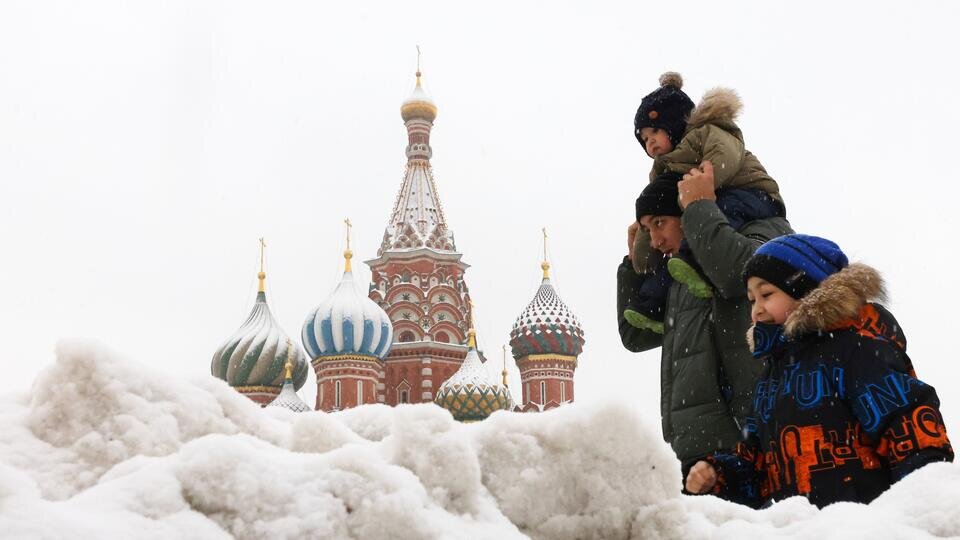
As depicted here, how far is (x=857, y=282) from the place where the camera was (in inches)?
72.1

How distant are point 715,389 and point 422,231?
24.2m

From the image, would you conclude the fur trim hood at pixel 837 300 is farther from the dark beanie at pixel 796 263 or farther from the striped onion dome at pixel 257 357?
the striped onion dome at pixel 257 357

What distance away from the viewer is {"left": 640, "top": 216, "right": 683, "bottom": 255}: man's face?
2477mm

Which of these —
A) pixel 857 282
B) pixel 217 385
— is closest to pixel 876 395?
pixel 857 282

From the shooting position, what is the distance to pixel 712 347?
231cm

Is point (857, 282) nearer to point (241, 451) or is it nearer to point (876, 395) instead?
point (876, 395)

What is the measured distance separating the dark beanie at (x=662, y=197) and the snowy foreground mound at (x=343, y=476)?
4.08 ft

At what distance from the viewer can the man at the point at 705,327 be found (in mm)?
2180

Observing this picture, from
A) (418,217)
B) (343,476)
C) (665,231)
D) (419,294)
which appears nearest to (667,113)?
(665,231)

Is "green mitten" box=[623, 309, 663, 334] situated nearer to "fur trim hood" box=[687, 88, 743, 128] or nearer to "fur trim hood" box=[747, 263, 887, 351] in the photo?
"fur trim hood" box=[687, 88, 743, 128]

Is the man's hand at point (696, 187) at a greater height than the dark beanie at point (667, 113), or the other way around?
the dark beanie at point (667, 113)

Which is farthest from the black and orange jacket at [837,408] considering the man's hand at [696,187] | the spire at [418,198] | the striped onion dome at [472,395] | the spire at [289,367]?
the spire at [418,198]

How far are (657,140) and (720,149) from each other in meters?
0.27

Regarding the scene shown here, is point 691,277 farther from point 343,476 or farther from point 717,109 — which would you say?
point 343,476
